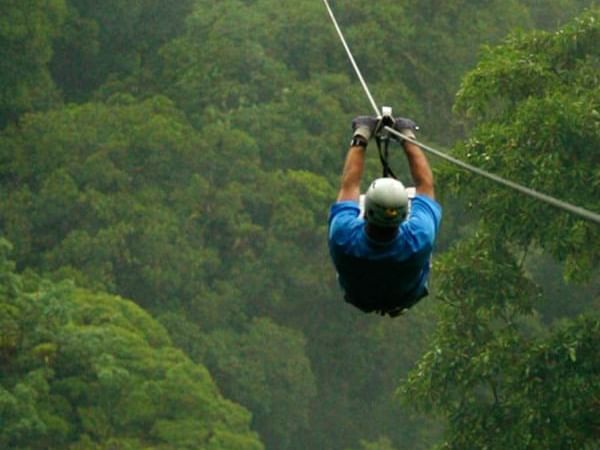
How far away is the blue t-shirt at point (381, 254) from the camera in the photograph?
4.91 m

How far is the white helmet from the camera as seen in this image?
466 cm

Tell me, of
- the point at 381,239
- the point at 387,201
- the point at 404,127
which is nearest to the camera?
the point at 387,201

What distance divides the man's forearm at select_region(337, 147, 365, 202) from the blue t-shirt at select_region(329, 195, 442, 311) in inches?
1.5

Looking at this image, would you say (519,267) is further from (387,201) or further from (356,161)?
(387,201)

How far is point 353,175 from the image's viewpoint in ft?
16.7

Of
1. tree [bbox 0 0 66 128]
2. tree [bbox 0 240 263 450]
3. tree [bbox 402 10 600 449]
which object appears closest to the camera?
tree [bbox 402 10 600 449]

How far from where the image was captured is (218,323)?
2323 centimetres

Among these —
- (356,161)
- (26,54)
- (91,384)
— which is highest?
(356,161)

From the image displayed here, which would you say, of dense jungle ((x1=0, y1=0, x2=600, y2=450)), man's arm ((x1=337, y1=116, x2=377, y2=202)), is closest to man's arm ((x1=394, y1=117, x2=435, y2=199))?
man's arm ((x1=337, y1=116, x2=377, y2=202))

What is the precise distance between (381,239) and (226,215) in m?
19.3

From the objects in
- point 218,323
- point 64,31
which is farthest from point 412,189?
point 64,31

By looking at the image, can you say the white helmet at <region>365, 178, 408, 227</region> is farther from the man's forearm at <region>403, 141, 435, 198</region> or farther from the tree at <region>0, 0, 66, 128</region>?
the tree at <region>0, 0, 66, 128</region>

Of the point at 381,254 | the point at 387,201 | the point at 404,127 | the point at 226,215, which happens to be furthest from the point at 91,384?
the point at 387,201

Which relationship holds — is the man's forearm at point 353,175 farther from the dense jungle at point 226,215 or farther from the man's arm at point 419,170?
the dense jungle at point 226,215
